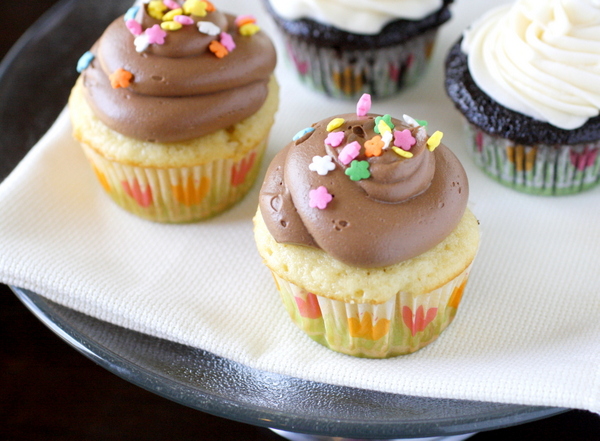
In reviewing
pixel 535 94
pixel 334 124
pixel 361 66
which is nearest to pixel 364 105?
pixel 334 124

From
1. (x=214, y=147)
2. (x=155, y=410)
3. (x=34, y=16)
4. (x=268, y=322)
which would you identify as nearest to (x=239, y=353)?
(x=268, y=322)

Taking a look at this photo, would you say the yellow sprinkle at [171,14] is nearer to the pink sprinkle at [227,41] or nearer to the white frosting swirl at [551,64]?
the pink sprinkle at [227,41]

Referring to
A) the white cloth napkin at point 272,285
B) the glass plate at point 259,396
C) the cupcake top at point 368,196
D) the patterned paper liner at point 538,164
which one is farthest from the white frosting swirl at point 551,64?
the glass plate at point 259,396

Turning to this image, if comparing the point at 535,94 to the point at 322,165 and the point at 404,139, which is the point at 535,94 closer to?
the point at 404,139

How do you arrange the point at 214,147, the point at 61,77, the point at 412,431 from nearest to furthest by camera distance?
the point at 412,431
the point at 214,147
the point at 61,77

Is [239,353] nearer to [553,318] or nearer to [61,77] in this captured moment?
[553,318]

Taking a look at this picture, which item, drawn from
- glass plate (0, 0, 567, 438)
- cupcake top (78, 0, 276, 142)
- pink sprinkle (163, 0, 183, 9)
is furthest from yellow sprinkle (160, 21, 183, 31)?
glass plate (0, 0, 567, 438)

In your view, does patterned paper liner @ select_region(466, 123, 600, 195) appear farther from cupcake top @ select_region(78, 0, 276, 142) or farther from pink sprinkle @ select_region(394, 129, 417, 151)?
cupcake top @ select_region(78, 0, 276, 142)
